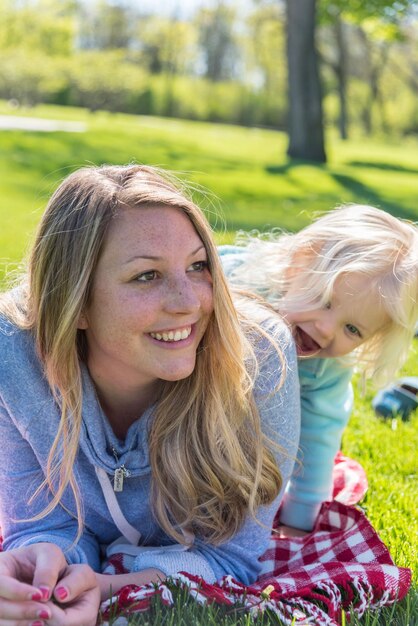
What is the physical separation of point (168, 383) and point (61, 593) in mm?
677

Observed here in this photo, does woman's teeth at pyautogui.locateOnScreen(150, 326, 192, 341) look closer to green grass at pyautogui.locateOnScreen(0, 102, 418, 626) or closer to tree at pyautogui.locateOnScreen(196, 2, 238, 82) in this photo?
green grass at pyautogui.locateOnScreen(0, 102, 418, 626)

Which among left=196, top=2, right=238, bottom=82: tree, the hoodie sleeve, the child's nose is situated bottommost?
the hoodie sleeve

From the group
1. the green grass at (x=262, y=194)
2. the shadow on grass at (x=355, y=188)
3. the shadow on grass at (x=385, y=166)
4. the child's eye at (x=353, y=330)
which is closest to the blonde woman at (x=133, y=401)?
the green grass at (x=262, y=194)

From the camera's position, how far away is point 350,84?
148ft

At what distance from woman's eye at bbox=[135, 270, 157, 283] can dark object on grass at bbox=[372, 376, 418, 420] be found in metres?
2.03

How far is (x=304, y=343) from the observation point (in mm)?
2951

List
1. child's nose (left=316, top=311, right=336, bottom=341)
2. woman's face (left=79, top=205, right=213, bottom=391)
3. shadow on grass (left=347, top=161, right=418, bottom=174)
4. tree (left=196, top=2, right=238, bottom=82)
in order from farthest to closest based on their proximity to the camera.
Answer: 1. tree (left=196, top=2, right=238, bottom=82)
2. shadow on grass (left=347, top=161, right=418, bottom=174)
3. child's nose (left=316, top=311, right=336, bottom=341)
4. woman's face (left=79, top=205, right=213, bottom=391)

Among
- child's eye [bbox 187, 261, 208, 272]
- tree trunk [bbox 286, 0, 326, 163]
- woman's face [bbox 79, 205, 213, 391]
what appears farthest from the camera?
tree trunk [bbox 286, 0, 326, 163]

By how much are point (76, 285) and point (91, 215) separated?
7.2 inches

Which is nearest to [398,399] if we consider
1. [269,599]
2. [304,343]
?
[304,343]

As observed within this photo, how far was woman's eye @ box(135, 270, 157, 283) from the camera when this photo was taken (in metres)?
2.26

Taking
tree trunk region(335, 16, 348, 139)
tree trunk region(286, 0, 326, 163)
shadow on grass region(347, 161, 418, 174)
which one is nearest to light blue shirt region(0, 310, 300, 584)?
tree trunk region(286, 0, 326, 163)

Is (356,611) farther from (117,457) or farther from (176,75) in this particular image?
(176,75)

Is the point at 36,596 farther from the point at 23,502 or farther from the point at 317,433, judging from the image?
the point at 317,433
